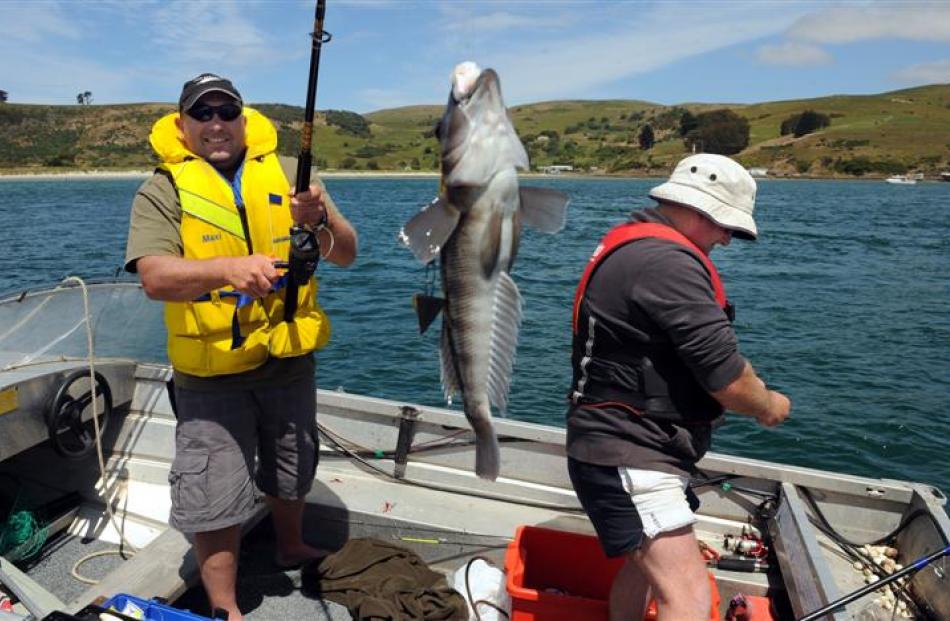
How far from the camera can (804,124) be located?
114 meters

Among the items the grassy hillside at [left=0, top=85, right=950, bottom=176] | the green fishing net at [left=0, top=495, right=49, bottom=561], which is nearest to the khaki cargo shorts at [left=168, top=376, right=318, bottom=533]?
the green fishing net at [left=0, top=495, right=49, bottom=561]

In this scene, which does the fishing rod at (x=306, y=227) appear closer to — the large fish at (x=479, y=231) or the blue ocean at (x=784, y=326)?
the blue ocean at (x=784, y=326)

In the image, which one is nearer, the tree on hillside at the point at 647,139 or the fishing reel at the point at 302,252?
the fishing reel at the point at 302,252

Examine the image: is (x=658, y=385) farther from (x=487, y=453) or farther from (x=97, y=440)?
(x=97, y=440)

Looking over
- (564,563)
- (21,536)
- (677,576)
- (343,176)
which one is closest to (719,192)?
(677,576)

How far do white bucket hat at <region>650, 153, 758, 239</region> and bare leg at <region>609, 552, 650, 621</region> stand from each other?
1613 millimetres

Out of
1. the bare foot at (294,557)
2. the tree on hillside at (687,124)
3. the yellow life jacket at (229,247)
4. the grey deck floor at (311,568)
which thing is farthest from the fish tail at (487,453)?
the tree on hillside at (687,124)

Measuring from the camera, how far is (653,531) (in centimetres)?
275

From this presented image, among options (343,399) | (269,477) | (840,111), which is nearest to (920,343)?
(343,399)

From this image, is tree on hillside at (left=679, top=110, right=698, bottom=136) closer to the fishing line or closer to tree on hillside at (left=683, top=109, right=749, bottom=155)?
tree on hillside at (left=683, top=109, right=749, bottom=155)

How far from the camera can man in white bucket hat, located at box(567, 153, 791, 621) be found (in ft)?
8.70

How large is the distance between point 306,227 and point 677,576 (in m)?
2.19

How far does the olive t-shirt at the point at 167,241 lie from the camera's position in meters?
3.07

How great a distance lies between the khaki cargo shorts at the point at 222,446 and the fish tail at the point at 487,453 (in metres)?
1.41
